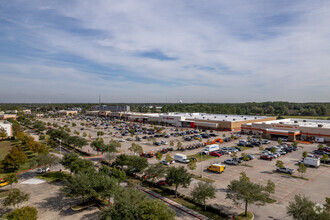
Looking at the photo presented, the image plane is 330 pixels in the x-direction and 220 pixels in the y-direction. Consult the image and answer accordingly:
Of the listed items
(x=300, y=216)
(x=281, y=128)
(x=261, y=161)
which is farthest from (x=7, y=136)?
(x=281, y=128)

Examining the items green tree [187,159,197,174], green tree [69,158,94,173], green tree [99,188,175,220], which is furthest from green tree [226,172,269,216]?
green tree [69,158,94,173]

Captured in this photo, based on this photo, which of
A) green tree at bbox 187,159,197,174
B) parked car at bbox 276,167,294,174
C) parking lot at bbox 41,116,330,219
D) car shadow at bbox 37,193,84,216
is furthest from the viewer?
parked car at bbox 276,167,294,174

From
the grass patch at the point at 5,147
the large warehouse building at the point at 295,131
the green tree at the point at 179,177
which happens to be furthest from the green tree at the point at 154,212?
the large warehouse building at the point at 295,131

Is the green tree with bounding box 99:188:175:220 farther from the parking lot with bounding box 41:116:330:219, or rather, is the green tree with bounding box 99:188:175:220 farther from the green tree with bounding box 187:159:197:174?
the green tree with bounding box 187:159:197:174

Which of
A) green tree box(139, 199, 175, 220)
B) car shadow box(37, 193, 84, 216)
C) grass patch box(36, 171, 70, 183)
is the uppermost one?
green tree box(139, 199, 175, 220)

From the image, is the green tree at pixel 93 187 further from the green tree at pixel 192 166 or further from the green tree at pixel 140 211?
the green tree at pixel 192 166

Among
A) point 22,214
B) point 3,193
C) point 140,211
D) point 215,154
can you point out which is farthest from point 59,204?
point 215,154

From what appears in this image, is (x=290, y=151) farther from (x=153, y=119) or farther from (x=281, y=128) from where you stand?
(x=153, y=119)

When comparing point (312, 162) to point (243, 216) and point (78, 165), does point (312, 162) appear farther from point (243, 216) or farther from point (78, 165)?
point (78, 165)
